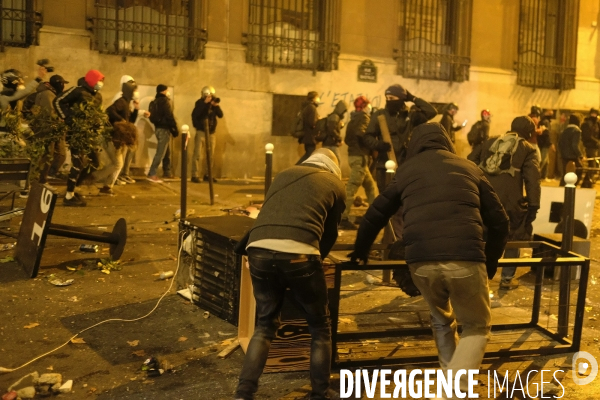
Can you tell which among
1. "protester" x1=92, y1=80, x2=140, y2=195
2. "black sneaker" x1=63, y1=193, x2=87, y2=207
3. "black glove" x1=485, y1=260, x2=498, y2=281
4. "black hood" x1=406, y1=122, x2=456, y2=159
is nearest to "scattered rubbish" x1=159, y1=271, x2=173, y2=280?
"black hood" x1=406, y1=122, x2=456, y2=159

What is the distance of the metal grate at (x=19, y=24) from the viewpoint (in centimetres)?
1516

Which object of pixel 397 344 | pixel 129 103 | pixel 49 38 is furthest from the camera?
pixel 49 38

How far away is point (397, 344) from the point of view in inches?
247

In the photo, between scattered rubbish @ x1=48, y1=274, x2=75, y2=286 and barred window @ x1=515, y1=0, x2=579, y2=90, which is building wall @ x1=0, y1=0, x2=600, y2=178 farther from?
scattered rubbish @ x1=48, y1=274, x2=75, y2=286

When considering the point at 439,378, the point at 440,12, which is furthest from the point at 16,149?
the point at 440,12

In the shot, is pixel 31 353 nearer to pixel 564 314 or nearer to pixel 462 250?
pixel 462 250

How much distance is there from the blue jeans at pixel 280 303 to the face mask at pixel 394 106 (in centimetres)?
477

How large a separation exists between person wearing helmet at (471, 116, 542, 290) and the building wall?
1013 centimetres

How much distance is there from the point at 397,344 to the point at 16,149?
5668 millimetres

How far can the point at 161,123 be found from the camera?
15234 millimetres

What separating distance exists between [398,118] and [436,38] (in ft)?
38.2

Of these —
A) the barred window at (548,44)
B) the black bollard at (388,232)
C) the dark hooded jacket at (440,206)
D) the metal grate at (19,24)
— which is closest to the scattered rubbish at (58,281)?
the black bollard at (388,232)

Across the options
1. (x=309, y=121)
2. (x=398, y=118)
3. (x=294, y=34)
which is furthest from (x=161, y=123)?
(x=398, y=118)

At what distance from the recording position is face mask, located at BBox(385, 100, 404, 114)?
9.21 m
